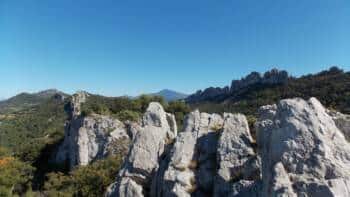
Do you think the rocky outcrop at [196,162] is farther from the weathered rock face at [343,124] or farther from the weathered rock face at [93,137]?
the weathered rock face at [93,137]

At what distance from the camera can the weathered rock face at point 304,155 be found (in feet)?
33.2

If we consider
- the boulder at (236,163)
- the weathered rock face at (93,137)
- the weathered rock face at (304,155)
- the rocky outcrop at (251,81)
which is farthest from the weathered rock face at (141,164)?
the rocky outcrop at (251,81)

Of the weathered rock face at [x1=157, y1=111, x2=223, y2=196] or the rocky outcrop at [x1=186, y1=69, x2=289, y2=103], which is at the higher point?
the rocky outcrop at [x1=186, y1=69, x2=289, y2=103]

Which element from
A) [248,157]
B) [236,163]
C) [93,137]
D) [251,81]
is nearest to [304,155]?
[248,157]

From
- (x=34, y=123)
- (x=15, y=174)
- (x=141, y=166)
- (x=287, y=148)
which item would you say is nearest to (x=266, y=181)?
(x=287, y=148)

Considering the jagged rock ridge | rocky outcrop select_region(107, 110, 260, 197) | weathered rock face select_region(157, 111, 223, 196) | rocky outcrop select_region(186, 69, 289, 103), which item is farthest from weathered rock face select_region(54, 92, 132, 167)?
rocky outcrop select_region(186, 69, 289, 103)

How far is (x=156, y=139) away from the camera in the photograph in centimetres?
2155

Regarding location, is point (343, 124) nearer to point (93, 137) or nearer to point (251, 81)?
point (93, 137)

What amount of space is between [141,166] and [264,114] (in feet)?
31.2

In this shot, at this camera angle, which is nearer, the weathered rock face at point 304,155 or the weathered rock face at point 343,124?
the weathered rock face at point 304,155

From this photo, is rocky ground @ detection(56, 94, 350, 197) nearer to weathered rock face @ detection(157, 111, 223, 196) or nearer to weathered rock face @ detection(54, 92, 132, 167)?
weathered rock face @ detection(157, 111, 223, 196)

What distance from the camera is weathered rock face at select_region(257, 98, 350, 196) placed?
10.1 metres

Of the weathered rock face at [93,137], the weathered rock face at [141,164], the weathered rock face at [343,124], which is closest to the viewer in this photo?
the weathered rock face at [343,124]

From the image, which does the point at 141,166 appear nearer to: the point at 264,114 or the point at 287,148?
the point at 264,114
